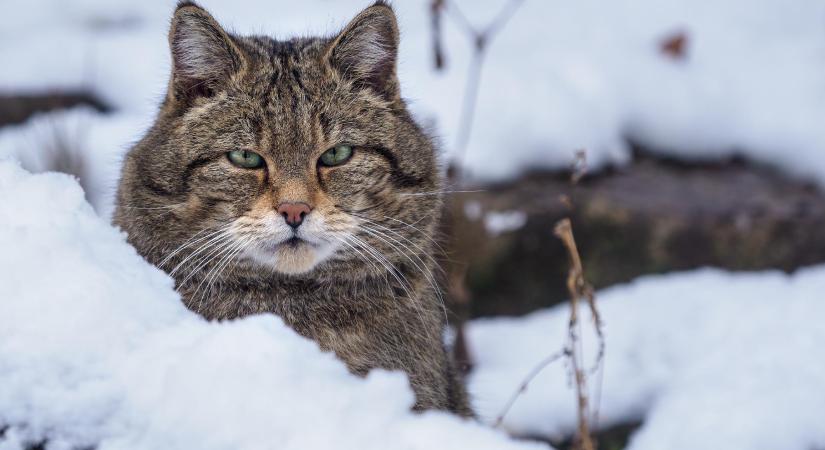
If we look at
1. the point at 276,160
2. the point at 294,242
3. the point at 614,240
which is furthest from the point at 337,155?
the point at 614,240

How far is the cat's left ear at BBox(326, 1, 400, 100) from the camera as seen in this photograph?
8.78 feet

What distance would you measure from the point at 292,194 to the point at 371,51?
1.80 feet

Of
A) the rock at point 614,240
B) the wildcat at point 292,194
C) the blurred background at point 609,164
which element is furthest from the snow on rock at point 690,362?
the wildcat at point 292,194

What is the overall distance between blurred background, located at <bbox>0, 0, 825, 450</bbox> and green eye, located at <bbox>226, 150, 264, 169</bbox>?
3.51ft

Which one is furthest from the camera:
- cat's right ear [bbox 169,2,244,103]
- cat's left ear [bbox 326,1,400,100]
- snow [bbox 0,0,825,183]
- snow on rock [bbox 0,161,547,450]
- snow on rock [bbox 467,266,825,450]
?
snow [bbox 0,0,825,183]

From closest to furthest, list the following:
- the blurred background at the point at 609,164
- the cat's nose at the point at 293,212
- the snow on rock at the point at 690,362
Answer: the cat's nose at the point at 293,212 → the snow on rock at the point at 690,362 → the blurred background at the point at 609,164

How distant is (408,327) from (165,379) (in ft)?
3.82

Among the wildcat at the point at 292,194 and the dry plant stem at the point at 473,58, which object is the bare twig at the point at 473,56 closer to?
the dry plant stem at the point at 473,58

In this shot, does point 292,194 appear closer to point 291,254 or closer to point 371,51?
point 291,254

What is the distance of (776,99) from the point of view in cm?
520

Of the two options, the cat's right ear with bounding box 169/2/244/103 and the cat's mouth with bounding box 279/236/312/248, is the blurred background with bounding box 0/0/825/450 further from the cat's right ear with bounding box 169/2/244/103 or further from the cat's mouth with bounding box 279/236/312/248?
the cat's mouth with bounding box 279/236/312/248

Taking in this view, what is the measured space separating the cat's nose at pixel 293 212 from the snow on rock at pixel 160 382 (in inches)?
28.0

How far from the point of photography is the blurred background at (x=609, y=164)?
367 centimetres

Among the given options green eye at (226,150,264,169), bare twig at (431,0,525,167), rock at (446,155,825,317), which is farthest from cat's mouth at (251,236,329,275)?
rock at (446,155,825,317)
